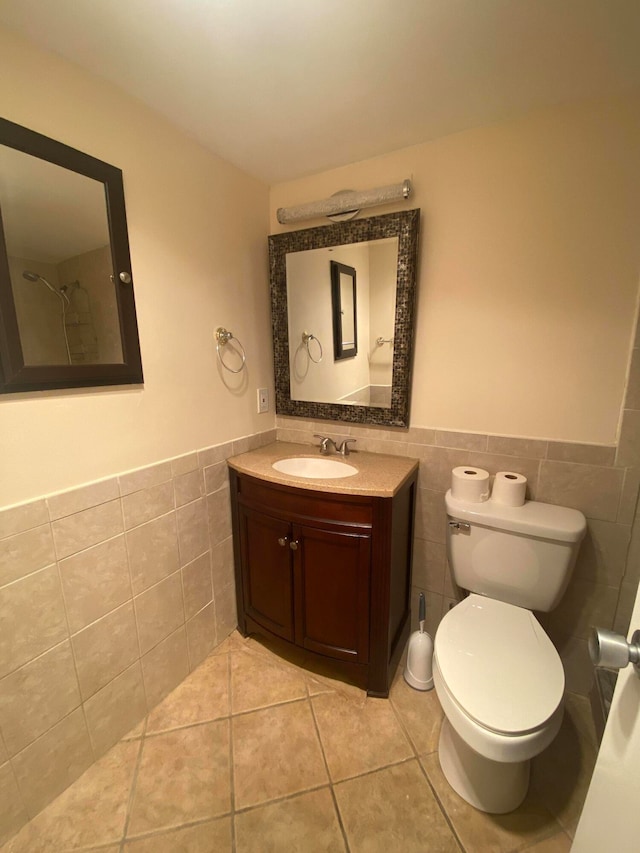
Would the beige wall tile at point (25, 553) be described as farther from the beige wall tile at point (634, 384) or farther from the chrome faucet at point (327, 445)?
the beige wall tile at point (634, 384)

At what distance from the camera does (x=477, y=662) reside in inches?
41.1

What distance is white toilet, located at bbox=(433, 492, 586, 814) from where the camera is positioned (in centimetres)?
91

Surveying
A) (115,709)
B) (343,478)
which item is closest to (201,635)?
(115,709)

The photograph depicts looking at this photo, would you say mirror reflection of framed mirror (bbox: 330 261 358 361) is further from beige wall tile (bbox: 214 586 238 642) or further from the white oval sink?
beige wall tile (bbox: 214 586 238 642)

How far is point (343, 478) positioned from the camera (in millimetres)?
1377

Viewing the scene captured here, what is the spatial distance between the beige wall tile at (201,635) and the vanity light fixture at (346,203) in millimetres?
1837

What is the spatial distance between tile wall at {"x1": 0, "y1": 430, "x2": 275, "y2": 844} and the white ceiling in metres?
1.23

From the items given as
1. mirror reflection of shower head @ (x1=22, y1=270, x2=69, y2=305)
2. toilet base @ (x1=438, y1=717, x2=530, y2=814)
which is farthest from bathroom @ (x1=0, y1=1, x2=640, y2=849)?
toilet base @ (x1=438, y1=717, x2=530, y2=814)

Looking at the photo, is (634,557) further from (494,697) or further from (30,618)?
(30,618)

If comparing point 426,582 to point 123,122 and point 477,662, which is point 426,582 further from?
point 123,122

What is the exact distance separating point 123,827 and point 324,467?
4.36 feet

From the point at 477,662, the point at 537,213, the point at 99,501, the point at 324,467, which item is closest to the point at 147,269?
the point at 99,501

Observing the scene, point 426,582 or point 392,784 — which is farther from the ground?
point 426,582

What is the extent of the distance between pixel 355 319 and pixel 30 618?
62.2 inches
